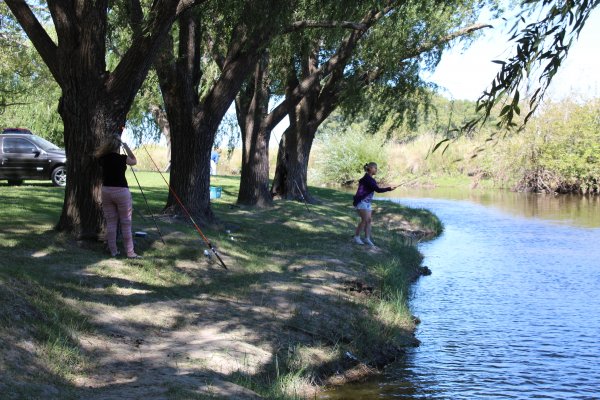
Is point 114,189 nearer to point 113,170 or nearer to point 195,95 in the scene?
point 113,170

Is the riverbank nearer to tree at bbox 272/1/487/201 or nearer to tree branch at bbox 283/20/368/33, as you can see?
tree branch at bbox 283/20/368/33

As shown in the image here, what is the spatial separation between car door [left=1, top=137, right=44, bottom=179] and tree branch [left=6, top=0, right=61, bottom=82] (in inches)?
459

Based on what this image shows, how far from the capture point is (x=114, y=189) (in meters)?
11.9

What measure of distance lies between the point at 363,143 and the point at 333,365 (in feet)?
140

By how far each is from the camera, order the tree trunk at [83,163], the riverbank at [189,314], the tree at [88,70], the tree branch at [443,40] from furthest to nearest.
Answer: the tree branch at [443,40] < the tree trunk at [83,163] < the tree at [88,70] < the riverbank at [189,314]

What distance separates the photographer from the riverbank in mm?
7738

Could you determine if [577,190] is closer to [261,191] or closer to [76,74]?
[261,191]

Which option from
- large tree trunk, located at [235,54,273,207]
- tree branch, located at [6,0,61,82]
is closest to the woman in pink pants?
tree branch, located at [6,0,61,82]

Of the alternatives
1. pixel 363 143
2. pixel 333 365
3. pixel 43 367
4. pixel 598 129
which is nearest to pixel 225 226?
pixel 333 365

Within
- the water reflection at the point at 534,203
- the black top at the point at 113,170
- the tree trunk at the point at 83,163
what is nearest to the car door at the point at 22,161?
the tree trunk at the point at 83,163

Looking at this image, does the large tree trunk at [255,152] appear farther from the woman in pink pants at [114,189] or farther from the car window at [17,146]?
the woman in pink pants at [114,189]

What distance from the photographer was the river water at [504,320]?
9.64 m

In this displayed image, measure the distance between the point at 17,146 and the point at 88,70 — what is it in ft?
41.5

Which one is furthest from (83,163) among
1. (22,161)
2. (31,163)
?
(22,161)
